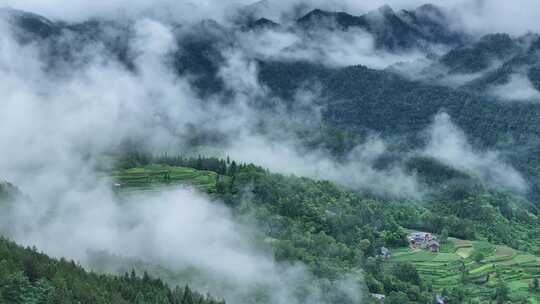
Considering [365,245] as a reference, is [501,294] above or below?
below

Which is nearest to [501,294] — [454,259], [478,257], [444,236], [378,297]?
[478,257]

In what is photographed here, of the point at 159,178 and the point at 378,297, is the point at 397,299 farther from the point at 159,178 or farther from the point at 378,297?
the point at 159,178

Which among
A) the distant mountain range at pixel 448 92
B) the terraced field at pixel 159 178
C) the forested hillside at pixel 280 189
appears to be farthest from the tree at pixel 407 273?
the distant mountain range at pixel 448 92

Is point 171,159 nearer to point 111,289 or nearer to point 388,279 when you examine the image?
point 388,279

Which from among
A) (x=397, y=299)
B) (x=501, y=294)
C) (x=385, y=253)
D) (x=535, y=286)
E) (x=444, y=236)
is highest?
(x=444, y=236)

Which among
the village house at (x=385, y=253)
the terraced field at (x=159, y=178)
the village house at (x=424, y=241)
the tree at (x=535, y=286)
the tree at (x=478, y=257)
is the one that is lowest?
the tree at (x=535, y=286)

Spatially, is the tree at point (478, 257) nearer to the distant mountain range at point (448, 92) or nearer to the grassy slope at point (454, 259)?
the grassy slope at point (454, 259)
